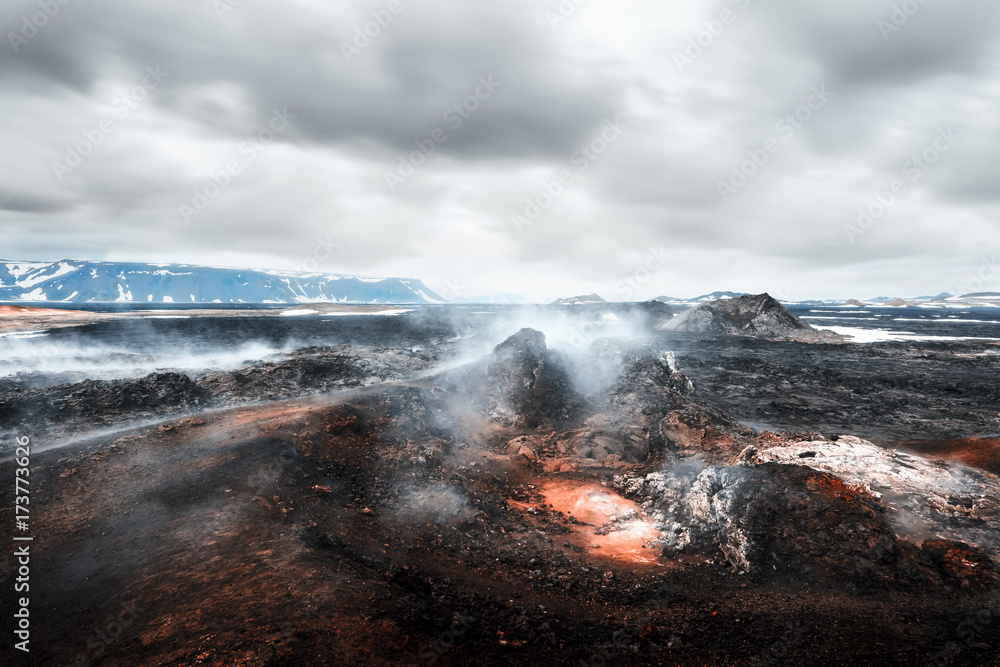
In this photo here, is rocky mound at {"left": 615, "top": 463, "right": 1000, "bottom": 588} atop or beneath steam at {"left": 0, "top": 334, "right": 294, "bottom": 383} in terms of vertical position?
beneath

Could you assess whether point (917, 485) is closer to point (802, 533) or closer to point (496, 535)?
point (802, 533)

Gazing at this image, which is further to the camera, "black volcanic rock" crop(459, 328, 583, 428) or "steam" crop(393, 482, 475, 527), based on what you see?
"black volcanic rock" crop(459, 328, 583, 428)

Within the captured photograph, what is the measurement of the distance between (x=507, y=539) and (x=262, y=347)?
41.6 metres

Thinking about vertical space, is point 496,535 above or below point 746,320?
below

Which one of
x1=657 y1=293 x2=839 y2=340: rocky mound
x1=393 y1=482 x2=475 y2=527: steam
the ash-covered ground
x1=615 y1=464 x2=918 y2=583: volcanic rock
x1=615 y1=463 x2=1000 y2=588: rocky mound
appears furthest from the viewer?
x1=657 y1=293 x2=839 y2=340: rocky mound

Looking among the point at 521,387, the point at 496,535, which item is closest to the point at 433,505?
the point at 496,535

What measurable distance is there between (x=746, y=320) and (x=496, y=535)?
68272 mm

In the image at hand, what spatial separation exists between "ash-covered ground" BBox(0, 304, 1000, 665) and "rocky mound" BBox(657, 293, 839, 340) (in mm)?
46319

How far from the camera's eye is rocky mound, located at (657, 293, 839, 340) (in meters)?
61.2

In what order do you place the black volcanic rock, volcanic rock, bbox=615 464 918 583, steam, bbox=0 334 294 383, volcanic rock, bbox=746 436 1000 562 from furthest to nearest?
1. steam, bbox=0 334 294 383
2. the black volcanic rock
3. volcanic rock, bbox=746 436 1000 562
4. volcanic rock, bbox=615 464 918 583

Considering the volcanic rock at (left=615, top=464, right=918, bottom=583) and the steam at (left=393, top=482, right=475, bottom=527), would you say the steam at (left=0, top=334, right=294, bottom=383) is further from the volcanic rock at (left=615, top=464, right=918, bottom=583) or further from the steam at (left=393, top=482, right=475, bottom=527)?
the volcanic rock at (left=615, top=464, right=918, bottom=583)

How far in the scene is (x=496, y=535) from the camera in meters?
9.84

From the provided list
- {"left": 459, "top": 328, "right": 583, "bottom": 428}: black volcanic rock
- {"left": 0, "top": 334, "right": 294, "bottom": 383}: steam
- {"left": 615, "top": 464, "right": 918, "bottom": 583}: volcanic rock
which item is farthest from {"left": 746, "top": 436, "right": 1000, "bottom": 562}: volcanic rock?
{"left": 0, "top": 334, "right": 294, "bottom": 383}: steam

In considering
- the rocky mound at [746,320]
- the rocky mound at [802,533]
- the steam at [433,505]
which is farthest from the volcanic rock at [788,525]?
the rocky mound at [746,320]
